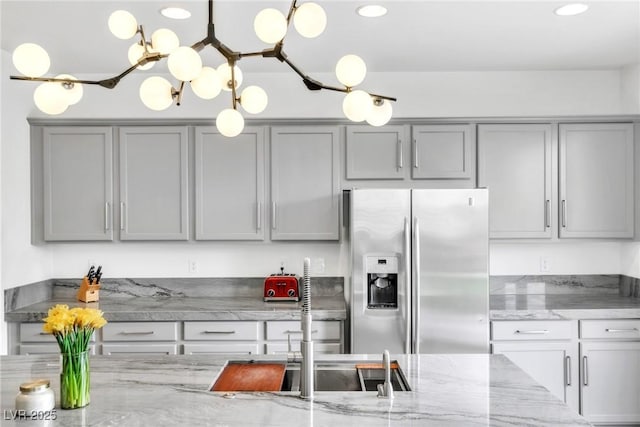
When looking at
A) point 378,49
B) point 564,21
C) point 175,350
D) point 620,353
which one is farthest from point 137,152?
point 620,353

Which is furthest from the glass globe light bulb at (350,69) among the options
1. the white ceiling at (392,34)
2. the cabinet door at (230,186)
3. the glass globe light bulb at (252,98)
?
the cabinet door at (230,186)

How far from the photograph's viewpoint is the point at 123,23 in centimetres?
150

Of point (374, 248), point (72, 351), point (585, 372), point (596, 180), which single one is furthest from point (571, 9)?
point (72, 351)

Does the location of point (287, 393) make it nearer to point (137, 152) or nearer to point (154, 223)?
point (154, 223)

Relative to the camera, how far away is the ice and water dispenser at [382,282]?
3254mm

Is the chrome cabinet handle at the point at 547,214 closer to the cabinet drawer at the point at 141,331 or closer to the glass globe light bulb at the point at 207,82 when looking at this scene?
the cabinet drawer at the point at 141,331

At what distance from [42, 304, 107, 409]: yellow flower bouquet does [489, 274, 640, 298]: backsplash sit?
3.11 m

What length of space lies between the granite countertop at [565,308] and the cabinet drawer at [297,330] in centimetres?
102

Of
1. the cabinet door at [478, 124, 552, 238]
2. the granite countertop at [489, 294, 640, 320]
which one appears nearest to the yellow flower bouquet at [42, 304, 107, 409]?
the granite countertop at [489, 294, 640, 320]

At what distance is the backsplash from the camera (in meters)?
3.95

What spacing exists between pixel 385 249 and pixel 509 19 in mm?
1494

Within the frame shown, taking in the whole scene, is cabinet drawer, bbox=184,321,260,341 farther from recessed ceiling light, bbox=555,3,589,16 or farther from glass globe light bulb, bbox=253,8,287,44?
recessed ceiling light, bbox=555,3,589,16

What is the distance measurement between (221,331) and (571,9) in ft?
9.05

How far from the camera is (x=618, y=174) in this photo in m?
3.65
